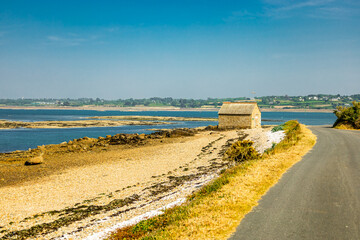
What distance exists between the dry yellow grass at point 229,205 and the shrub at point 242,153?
6.62 m

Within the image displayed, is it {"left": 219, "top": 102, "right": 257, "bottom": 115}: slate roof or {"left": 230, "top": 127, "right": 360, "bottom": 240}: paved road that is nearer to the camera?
{"left": 230, "top": 127, "right": 360, "bottom": 240}: paved road

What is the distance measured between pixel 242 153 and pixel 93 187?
38.7ft

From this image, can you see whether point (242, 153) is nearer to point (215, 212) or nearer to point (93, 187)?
point (93, 187)

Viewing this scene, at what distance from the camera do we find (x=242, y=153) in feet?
78.6

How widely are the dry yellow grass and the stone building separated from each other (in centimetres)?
4086

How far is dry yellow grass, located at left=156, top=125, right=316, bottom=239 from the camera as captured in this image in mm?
8016

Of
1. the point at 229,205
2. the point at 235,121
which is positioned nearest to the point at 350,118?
the point at 235,121

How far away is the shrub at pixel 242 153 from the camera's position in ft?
74.6

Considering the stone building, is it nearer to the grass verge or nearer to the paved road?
the paved road

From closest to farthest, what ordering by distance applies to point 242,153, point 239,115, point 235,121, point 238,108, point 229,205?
point 229,205, point 242,153, point 239,115, point 235,121, point 238,108

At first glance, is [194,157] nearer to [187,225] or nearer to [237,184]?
[237,184]

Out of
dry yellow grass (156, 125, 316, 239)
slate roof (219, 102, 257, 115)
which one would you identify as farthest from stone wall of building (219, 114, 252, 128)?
dry yellow grass (156, 125, 316, 239)

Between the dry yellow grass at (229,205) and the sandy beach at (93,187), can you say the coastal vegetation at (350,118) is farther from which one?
the dry yellow grass at (229,205)

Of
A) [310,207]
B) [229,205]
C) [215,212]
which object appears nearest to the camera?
[215,212]
